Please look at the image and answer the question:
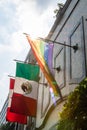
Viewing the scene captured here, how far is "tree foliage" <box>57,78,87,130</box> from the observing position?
6.63 metres

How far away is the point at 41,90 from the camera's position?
1536 cm

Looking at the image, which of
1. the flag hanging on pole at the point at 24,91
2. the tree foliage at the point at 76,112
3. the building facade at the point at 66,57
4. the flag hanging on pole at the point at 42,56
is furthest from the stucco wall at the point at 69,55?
the tree foliage at the point at 76,112

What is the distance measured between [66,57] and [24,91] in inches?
107

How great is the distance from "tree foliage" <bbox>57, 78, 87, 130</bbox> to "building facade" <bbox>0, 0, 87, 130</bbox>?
2.73 meters

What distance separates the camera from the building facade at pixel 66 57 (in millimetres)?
10586

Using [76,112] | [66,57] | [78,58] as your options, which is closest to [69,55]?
[66,57]

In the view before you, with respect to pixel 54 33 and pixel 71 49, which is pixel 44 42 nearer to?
pixel 71 49

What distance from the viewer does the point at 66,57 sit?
12.2 m

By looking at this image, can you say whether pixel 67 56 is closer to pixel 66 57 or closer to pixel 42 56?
pixel 66 57

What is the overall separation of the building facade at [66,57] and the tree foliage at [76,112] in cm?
273

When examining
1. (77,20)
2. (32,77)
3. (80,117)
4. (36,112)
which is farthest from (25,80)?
(80,117)

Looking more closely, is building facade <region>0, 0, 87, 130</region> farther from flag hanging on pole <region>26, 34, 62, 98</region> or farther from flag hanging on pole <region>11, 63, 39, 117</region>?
Result: flag hanging on pole <region>26, 34, 62, 98</region>

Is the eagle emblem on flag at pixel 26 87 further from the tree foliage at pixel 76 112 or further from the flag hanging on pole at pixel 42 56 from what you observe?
the tree foliage at pixel 76 112

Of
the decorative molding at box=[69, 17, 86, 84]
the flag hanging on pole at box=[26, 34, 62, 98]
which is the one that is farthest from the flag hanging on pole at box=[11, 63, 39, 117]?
the decorative molding at box=[69, 17, 86, 84]
